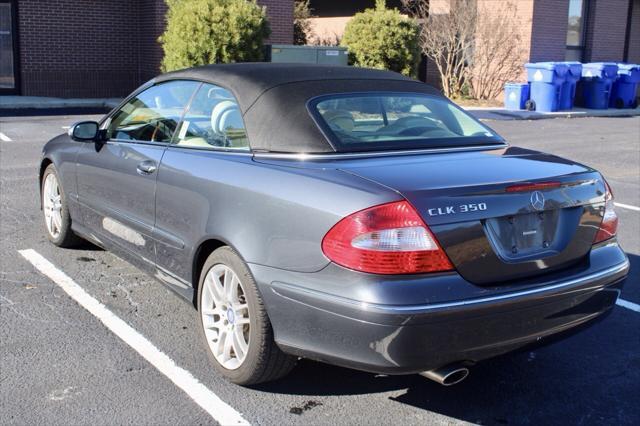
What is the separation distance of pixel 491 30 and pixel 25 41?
12896 millimetres

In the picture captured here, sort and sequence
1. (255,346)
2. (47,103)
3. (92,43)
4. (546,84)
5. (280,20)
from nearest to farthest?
1. (255,346)
2. (47,103)
3. (92,43)
4. (280,20)
5. (546,84)

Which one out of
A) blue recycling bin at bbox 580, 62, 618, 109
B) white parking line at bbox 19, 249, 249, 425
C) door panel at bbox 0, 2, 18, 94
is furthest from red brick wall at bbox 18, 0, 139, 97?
white parking line at bbox 19, 249, 249, 425

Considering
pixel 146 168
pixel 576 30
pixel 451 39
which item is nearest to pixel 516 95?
pixel 451 39

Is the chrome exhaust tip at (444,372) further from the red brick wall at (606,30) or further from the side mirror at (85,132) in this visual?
the red brick wall at (606,30)

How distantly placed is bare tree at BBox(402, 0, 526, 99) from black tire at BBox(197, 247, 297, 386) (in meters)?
19.0

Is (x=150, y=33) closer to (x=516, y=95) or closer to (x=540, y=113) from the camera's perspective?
(x=516, y=95)

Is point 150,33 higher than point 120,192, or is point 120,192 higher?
point 150,33

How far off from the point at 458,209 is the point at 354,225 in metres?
0.46

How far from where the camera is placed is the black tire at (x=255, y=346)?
3.46m

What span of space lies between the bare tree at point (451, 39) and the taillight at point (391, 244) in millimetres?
19141

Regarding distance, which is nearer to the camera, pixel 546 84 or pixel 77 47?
pixel 77 47

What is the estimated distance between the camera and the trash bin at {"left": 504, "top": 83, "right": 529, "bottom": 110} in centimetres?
2053

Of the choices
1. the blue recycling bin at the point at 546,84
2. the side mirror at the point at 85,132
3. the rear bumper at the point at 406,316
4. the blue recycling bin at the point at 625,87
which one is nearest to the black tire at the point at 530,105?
the blue recycling bin at the point at 546,84

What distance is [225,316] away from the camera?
150 inches
